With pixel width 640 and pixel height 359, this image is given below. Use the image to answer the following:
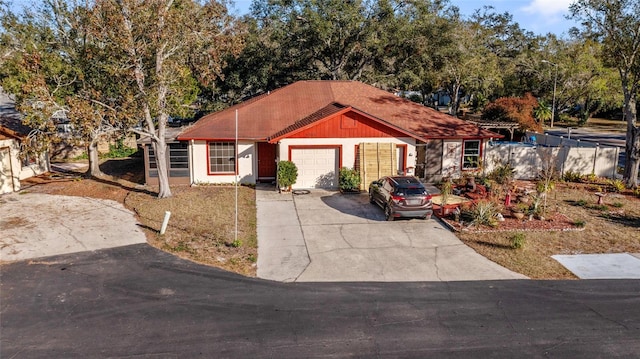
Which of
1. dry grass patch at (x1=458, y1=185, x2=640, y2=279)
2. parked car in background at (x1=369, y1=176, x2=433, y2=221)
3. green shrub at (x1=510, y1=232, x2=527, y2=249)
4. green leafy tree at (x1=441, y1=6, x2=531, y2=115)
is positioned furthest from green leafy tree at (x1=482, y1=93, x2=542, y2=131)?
green shrub at (x1=510, y1=232, x2=527, y2=249)

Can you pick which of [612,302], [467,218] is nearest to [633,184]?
[467,218]

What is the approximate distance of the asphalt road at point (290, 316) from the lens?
10.1 meters

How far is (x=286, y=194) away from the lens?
78.4ft

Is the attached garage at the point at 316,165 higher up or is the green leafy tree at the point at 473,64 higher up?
the green leafy tree at the point at 473,64

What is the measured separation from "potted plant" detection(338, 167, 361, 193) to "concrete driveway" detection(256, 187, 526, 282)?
1.84 metres

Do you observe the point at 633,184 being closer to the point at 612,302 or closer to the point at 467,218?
the point at 467,218

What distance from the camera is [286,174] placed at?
23.8 metres

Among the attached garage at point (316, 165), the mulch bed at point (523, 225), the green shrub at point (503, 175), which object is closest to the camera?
the mulch bed at point (523, 225)

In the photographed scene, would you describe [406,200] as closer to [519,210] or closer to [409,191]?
[409,191]

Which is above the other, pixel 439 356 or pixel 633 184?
pixel 633 184

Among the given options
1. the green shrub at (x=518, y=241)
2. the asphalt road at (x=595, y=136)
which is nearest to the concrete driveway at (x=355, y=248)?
the green shrub at (x=518, y=241)

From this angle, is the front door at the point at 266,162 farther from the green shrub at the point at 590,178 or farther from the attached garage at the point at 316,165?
the green shrub at the point at 590,178

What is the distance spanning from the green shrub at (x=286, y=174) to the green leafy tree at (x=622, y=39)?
16481 millimetres

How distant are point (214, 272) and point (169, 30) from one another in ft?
35.6
